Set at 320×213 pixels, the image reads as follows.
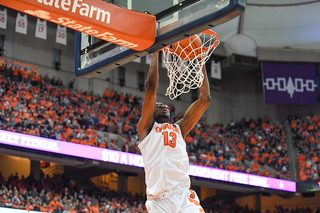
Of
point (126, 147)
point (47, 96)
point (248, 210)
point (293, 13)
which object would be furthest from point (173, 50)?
point (248, 210)

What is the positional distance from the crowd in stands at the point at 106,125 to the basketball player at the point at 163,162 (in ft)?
28.5

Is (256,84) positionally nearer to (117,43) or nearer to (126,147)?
(126,147)

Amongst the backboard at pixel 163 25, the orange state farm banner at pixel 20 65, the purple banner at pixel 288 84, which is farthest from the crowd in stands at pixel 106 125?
the backboard at pixel 163 25

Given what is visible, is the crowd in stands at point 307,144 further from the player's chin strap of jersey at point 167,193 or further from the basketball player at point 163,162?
the player's chin strap of jersey at point 167,193

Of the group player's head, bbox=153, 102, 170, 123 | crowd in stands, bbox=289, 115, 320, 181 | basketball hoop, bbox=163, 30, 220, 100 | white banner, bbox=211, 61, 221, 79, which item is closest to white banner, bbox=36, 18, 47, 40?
white banner, bbox=211, 61, 221, 79

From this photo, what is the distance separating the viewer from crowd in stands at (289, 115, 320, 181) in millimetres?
17828

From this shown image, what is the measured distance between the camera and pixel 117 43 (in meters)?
3.71

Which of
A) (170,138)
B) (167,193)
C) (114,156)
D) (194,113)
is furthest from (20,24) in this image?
(167,193)

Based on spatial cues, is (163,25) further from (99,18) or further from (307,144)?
(307,144)

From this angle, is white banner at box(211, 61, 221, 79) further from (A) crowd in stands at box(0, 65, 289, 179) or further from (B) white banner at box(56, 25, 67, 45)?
(B) white banner at box(56, 25, 67, 45)

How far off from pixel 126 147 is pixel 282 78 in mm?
11400

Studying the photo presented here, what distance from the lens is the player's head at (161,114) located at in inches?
171

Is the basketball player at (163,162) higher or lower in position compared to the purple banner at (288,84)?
lower

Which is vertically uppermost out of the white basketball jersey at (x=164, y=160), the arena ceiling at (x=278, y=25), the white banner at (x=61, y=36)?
the arena ceiling at (x=278, y=25)
